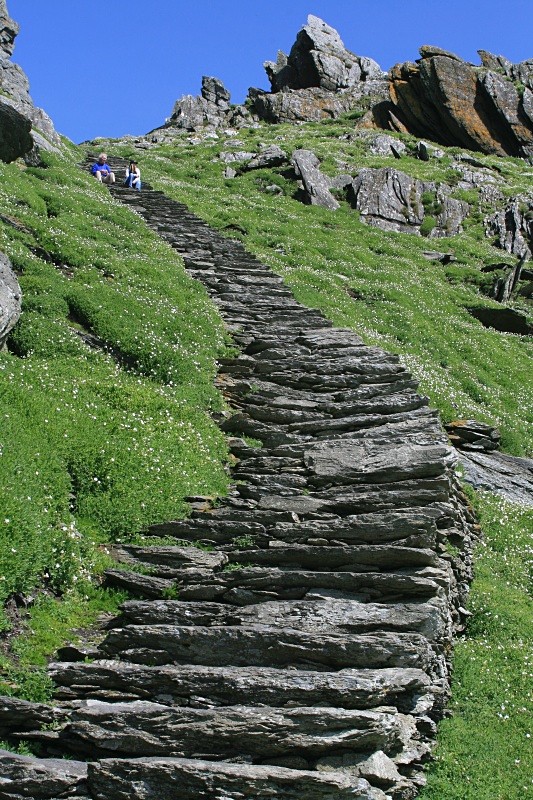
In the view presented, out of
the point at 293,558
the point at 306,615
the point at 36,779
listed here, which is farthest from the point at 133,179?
the point at 36,779

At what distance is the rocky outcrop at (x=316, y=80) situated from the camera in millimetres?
77500

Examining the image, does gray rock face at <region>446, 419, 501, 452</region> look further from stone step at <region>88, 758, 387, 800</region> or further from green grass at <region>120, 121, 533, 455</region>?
stone step at <region>88, 758, 387, 800</region>

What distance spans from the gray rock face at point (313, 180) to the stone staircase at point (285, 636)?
30.3 metres

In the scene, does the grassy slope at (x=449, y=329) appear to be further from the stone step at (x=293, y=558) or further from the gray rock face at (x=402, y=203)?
the stone step at (x=293, y=558)

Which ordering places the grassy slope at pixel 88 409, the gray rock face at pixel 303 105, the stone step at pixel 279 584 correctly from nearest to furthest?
the stone step at pixel 279 584, the grassy slope at pixel 88 409, the gray rock face at pixel 303 105

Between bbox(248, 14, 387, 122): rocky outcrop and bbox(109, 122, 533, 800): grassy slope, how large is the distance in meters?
16.8

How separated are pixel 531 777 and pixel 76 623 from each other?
6098 mm

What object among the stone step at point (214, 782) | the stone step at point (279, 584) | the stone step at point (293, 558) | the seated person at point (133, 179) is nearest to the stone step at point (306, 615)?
the stone step at point (279, 584)

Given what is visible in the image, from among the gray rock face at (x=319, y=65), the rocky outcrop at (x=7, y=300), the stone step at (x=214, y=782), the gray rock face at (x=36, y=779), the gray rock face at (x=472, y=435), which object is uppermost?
the gray rock face at (x=319, y=65)

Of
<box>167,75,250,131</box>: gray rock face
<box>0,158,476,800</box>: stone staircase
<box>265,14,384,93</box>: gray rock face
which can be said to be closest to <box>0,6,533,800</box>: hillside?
<box>0,158,476,800</box>: stone staircase

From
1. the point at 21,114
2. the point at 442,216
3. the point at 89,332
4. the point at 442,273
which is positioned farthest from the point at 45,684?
the point at 442,216

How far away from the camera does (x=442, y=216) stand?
46469 mm

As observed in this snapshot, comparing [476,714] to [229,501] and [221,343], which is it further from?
[221,343]

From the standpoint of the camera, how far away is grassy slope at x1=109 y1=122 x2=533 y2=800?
962cm
